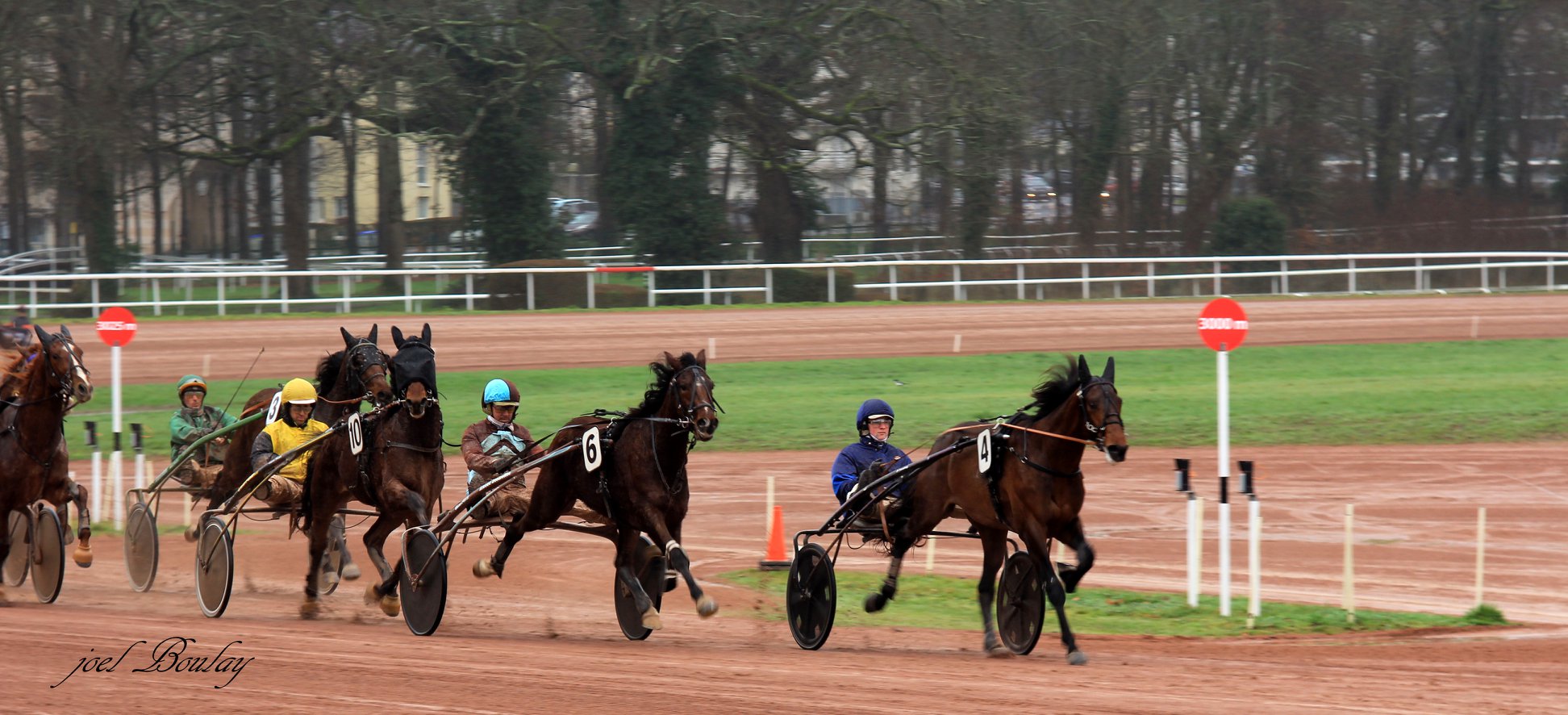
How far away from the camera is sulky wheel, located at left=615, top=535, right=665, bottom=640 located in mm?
8852

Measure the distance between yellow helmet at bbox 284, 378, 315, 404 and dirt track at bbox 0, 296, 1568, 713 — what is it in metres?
1.34

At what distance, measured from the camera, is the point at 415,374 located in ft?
30.1

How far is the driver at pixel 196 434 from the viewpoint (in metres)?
11.8

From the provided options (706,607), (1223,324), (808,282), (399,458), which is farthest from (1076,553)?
(808,282)

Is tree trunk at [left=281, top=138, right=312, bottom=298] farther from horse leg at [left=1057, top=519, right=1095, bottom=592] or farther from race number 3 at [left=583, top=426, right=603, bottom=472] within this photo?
horse leg at [left=1057, top=519, right=1095, bottom=592]

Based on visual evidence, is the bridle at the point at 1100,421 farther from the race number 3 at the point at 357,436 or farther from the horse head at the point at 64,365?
the horse head at the point at 64,365

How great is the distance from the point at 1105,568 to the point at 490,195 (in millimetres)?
22582

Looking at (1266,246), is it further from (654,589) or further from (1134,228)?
(654,589)

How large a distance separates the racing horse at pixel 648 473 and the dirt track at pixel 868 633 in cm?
52

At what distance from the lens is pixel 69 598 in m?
11.0

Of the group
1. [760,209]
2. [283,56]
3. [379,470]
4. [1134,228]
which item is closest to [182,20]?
[283,56]

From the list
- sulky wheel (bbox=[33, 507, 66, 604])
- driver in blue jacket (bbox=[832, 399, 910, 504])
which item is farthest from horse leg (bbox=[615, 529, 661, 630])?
sulky wheel (bbox=[33, 507, 66, 604])

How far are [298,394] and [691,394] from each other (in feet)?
10.9

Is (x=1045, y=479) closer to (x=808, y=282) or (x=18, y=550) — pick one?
(x=18, y=550)
